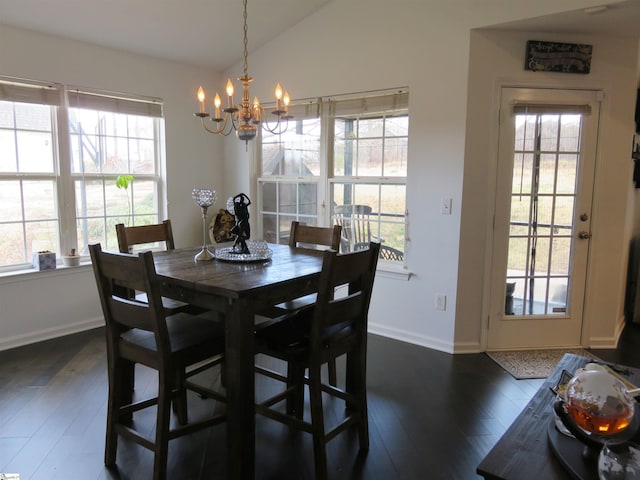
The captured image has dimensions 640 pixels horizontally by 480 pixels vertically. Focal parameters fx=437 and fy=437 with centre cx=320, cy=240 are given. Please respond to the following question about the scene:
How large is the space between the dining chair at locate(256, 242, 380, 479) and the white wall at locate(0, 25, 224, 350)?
Result: 7.57ft

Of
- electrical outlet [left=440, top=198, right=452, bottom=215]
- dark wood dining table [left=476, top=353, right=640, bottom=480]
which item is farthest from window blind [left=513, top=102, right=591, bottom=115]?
dark wood dining table [left=476, top=353, right=640, bottom=480]

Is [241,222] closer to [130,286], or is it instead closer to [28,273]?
[130,286]

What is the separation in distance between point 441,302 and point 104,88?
3230 mm

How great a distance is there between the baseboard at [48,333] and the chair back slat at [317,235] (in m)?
2.05

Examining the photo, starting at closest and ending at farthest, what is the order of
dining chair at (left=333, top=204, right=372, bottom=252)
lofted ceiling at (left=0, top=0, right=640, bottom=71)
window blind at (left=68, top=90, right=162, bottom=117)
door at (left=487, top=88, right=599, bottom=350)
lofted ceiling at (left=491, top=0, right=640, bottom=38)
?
lofted ceiling at (left=491, top=0, right=640, bottom=38)
lofted ceiling at (left=0, top=0, right=640, bottom=71)
door at (left=487, top=88, right=599, bottom=350)
window blind at (left=68, top=90, right=162, bottom=117)
dining chair at (left=333, top=204, right=372, bottom=252)

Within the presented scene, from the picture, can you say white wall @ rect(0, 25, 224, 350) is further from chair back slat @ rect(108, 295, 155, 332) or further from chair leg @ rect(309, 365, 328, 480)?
chair leg @ rect(309, 365, 328, 480)

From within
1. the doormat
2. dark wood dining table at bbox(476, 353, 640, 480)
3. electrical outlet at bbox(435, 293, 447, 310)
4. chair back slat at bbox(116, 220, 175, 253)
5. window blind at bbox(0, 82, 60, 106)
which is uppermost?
window blind at bbox(0, 82, 60, 106)

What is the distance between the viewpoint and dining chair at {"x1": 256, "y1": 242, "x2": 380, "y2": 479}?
182cm

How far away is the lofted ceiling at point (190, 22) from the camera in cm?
285

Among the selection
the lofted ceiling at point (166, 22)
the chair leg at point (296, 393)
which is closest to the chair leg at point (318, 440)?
the chair leg at point (296, 393)

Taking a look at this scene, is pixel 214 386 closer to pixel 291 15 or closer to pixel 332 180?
pixel 332 180

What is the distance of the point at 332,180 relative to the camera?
3863mm

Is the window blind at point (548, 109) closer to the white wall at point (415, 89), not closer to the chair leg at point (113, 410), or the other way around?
the white wall at point (415, 89)

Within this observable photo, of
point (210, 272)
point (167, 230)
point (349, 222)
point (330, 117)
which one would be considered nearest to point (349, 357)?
point (210, 272)
